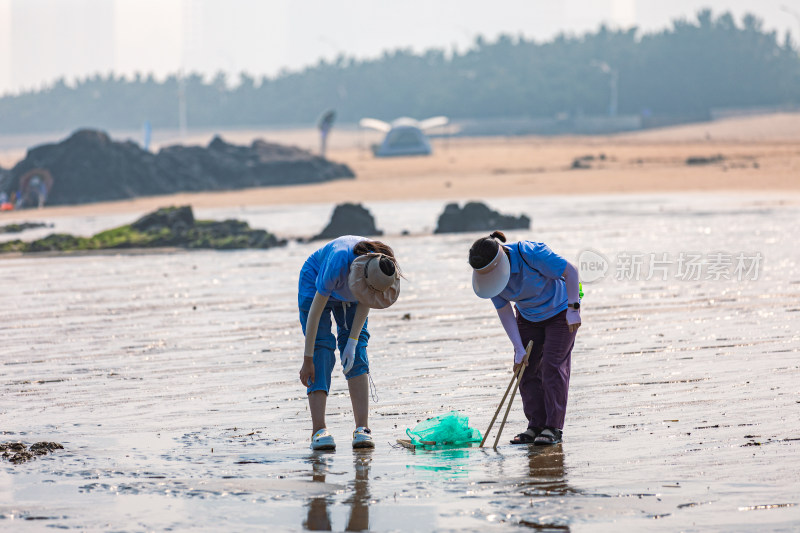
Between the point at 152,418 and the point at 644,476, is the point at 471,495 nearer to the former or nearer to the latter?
the point at 644,476

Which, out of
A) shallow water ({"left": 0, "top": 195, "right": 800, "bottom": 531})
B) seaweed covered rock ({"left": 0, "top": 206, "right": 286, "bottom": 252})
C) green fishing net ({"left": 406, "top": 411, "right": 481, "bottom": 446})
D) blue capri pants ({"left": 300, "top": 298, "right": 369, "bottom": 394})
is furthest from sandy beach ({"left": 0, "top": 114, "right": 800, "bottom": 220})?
blue capri pants ({"left": 300, "top": 298, "right": 369, "bottom": 394})

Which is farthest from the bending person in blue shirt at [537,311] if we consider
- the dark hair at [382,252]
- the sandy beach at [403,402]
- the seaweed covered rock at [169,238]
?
the seaweed covered rock at [169,238]

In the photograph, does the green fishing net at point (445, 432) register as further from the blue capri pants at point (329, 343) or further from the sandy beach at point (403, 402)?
the blue capri pants at point (329, 343)

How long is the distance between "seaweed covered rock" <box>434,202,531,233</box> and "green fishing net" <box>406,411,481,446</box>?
16.8 metres

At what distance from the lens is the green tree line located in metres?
117

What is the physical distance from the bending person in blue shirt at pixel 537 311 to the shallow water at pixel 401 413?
0.25 m

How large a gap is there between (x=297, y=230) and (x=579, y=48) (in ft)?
397

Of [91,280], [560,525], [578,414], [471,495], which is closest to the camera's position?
[560,525]

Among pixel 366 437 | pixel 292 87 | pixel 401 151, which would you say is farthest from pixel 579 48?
pixel 366 437

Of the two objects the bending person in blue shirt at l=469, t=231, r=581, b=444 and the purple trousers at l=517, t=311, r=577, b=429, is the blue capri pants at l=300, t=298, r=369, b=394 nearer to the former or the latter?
the bending person in blue shirt at l=469, t=231, r=581, b=444

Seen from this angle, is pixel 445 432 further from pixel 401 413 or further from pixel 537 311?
pixel 537 311

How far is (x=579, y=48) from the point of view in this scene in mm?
142000

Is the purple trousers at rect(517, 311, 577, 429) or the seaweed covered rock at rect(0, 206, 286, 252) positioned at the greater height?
the seaweed covered rock at rect(0, 206, 286, 252)

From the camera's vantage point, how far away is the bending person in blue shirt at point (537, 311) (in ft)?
22.4
